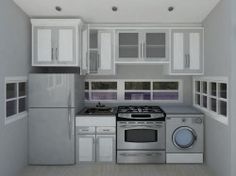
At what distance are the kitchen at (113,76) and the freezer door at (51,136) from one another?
0.02 metres

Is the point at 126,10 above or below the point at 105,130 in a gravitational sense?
above

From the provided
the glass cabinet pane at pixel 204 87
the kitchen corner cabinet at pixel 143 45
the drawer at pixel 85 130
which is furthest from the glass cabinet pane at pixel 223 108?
the drawer at pixel 85 130

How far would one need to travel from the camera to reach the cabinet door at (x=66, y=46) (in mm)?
4520

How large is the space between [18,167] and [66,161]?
0.77m

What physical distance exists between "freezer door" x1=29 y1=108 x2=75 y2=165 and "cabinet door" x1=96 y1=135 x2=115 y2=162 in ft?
1.47

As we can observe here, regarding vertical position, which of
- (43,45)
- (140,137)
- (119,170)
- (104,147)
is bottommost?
(119,170)

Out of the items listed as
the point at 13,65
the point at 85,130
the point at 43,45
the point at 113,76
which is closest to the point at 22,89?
the point at 13,65

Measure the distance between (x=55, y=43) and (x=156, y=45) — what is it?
6.06 feet

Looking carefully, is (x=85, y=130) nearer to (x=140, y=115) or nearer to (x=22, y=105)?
(x=140, y=115)

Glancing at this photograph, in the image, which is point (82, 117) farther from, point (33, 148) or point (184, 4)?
point (184, 4)

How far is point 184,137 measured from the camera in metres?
4.55

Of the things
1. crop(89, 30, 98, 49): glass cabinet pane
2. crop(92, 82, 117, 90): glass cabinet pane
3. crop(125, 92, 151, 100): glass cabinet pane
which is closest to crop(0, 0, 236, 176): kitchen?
crop(89, 30, 98, 49): glass cabinet pane

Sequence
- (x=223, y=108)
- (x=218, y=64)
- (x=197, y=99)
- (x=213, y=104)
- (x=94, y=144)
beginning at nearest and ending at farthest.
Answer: (x=223, y=108) → (x=218, y=64) → (x=213, y=104) → (x=94, y=144) → (x=197, y=99)

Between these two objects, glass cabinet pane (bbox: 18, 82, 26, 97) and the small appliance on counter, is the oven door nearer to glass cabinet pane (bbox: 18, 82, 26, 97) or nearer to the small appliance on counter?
the small appliance on counter
